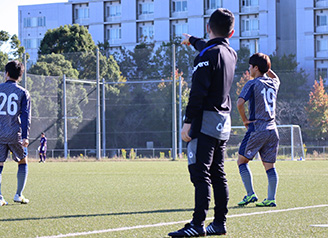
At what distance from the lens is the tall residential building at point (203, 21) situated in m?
63.0

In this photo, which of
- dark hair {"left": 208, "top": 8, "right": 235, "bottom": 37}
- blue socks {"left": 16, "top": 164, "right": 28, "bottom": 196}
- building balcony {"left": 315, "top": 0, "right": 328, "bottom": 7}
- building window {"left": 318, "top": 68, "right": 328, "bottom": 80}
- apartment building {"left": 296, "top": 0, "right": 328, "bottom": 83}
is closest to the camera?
dark hair {"left": 208, "top": 8, "right": 235, "bottom": 37}

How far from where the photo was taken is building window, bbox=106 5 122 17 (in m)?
71.2

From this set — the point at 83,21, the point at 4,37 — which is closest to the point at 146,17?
the point at 83,21

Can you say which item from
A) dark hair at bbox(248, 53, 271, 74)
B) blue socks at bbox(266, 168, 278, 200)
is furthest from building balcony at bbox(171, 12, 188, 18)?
blue socks at bbox(266, 168, 278, 200)

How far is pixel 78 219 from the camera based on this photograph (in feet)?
20.2

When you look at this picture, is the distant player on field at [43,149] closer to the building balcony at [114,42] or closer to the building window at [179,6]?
the building window at [179,6]

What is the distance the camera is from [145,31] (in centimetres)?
7019

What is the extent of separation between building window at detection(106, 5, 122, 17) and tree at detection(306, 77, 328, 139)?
35.6 metres

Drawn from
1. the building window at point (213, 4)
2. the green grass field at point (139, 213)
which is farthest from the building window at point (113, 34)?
the green grass field at point (139, 213)

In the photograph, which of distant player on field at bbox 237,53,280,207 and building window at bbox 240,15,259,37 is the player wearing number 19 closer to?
distant player on field at bbox 237,53,280,207

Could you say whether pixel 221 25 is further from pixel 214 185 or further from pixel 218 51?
pixel 214 185

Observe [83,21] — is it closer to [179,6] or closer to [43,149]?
[179,6]

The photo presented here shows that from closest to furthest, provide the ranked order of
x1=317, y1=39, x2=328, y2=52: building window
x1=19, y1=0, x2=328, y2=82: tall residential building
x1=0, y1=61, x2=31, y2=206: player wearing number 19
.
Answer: x1=0, y1=61, x2=31, y2=206: player wearing number 19, x1=317, y1=39, x2=328, y2=52: building window, x1=19, y1=0, x2=328, y2=82: tall residential building

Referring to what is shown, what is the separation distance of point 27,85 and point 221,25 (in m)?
27.6
